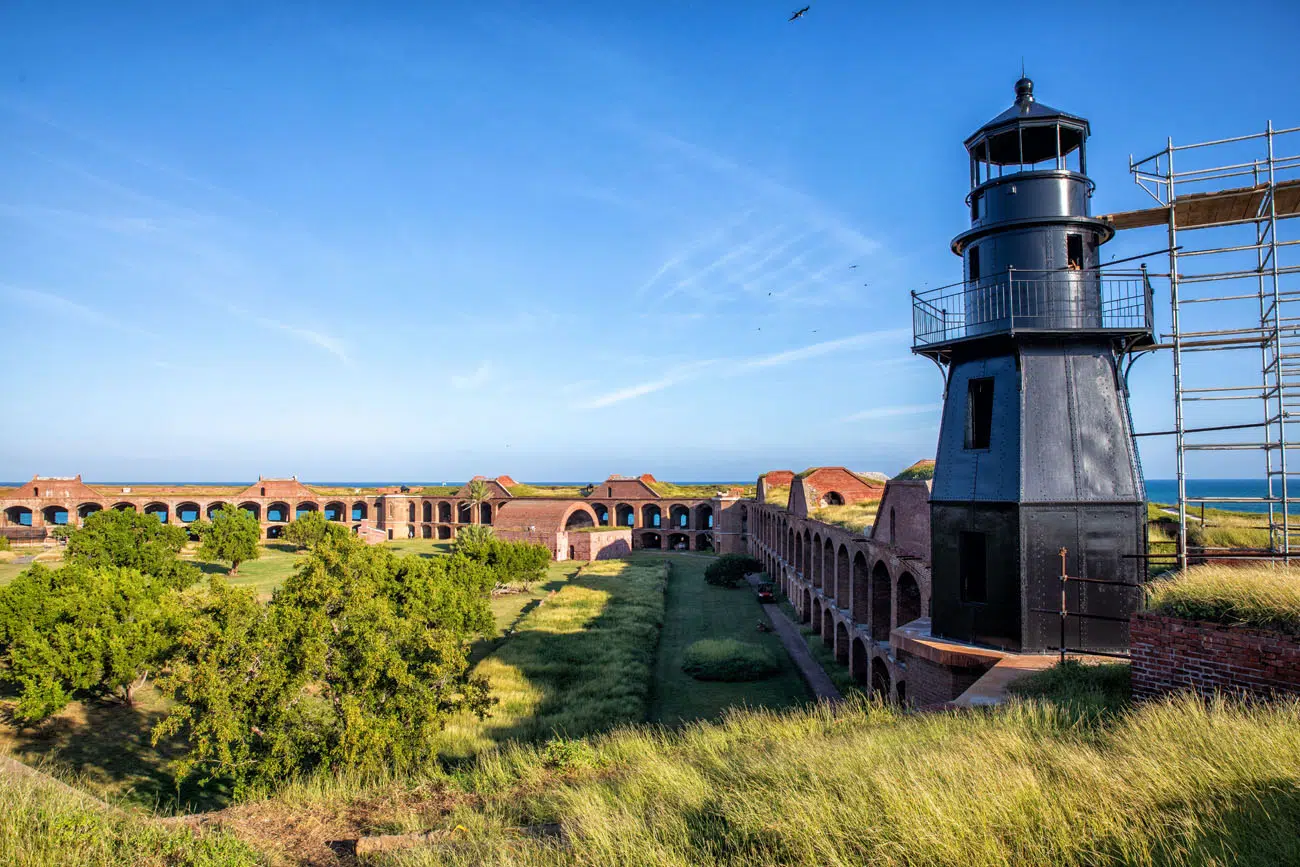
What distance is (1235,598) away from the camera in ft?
22.0

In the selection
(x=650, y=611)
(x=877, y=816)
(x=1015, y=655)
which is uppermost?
(x=877, y=816)

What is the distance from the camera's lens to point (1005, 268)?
37.4 ft

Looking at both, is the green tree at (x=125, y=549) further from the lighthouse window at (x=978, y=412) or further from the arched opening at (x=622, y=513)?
the arched opening at (x=622, y=513)

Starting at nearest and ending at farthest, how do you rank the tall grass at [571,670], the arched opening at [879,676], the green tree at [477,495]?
1. the tall grass at [571,670]
2. the arched opening at [879,676]
3. the green tree at [477,495]

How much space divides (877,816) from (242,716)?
422 inches

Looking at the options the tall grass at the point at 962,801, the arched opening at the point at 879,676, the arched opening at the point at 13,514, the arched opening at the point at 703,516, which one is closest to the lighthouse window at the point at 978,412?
the tall grass at the point at 962,801

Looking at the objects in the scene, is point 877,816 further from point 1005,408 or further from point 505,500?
point 505,500

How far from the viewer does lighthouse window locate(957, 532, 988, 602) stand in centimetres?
1138

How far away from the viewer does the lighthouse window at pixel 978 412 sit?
38.8ft

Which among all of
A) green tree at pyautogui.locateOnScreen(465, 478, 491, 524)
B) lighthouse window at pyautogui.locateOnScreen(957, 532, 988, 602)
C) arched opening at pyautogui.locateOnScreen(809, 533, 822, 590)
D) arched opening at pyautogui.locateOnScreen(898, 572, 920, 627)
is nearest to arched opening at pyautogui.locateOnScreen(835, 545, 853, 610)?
arched opening at pyautogui.locateOnScreen(809, 533, 822, 590)

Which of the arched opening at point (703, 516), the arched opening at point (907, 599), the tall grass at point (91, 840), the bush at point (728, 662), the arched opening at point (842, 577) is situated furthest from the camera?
the arched opening at point (703, 516)

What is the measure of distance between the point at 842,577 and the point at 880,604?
4.41m

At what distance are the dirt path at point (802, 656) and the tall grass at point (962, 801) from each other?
10.3 m

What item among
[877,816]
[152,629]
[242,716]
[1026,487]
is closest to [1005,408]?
[1026,487]
